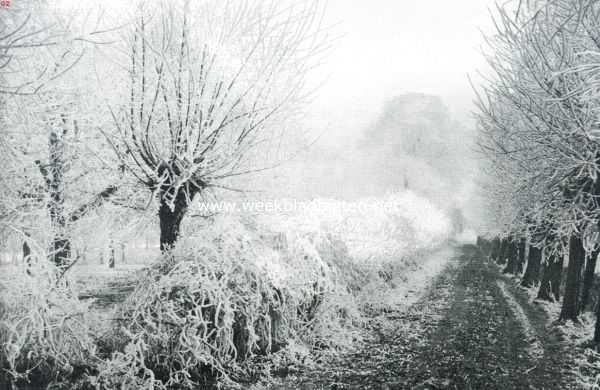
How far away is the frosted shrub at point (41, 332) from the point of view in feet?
14.6

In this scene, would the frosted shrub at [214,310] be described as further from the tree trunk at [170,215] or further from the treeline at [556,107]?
Answer: the treeline at [556,107]

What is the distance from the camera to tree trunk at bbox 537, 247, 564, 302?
1234 centimetres

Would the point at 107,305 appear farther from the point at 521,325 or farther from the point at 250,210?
the point at 521,325

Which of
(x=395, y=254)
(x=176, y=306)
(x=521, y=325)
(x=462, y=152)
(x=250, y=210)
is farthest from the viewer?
(x=462, y=152)

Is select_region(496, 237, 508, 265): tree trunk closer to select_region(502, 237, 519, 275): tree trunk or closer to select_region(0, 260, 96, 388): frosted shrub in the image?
select_region(502, 237, 519, 275): tree trunk

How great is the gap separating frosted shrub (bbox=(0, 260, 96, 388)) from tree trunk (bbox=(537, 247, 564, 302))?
1263 cm

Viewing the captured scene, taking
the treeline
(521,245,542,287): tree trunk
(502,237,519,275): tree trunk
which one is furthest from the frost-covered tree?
(502,237,519,275): tree trunk

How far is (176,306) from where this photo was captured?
5375mm

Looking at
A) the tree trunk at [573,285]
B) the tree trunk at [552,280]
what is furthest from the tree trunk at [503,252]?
the tree trunk at [573,285]

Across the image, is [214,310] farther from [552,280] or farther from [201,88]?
[552,280]

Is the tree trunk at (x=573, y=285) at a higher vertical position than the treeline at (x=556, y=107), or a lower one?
lower

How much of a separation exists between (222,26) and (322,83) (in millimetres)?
1936

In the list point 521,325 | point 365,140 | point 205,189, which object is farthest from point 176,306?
point 365,140

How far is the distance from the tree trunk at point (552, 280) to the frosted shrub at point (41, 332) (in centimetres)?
1263
